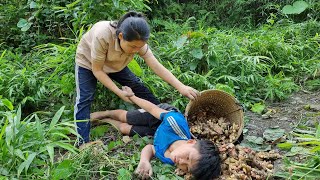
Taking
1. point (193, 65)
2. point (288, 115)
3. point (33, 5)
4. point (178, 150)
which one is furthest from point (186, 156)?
point (33, 5)

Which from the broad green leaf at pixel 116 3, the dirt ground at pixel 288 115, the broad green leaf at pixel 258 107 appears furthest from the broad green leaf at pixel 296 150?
the broad green leaf at pixel 116 3

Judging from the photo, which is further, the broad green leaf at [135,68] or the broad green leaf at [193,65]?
the broad green leaf at [193,65]

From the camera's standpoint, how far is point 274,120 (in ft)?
11.2

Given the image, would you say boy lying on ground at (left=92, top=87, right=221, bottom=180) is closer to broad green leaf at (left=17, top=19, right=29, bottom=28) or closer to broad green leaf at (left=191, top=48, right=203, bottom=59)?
broad green leaf at (left=191, top=48, right=203, bottom=59)

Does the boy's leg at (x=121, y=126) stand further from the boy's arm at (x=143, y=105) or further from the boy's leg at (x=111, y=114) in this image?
the boy's arm at (x=143, y=105)

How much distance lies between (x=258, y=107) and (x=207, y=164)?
1396 mm

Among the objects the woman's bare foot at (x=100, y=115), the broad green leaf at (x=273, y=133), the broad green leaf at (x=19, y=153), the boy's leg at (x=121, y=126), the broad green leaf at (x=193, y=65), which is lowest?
the broad green leaf at (x=273, y=133)

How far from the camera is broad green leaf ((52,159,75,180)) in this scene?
7.54 feet

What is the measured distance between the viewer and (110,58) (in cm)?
288

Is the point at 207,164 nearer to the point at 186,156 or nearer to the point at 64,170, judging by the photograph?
the point at 186,156

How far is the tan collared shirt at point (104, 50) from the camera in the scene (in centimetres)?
276

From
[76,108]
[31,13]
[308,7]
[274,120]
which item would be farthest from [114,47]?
[308,7]

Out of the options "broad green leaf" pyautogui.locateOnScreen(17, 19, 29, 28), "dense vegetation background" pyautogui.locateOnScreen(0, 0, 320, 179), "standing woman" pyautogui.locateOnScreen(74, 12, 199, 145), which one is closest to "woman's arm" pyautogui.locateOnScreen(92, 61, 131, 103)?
"standing woman" pyautogui.locateOnScreen(74, 12, 199, 145)

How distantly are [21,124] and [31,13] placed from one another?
10.4 feet
